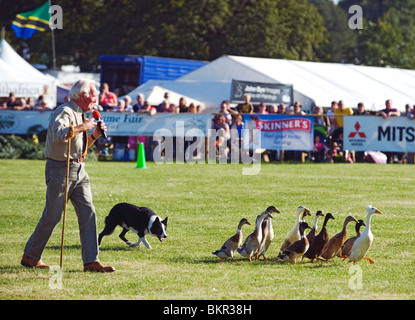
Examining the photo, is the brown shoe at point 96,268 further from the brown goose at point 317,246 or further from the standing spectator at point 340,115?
the standing spectator at point 340,115

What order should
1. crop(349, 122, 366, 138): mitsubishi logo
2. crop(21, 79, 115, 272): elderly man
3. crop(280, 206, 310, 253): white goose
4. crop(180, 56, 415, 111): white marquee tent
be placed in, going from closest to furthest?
crop(21, 79, 115, 272): elderly man, crop(280, 206, 310, 253): white goose, crop(349, 122, 366, 138): mitsubishi logo, crop(180, 56, 415, 111): white marquee tent

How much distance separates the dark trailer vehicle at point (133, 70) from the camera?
122 feet

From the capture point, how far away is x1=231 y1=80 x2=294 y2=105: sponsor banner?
1152 inches

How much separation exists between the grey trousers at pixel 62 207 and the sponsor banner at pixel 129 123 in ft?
54.0

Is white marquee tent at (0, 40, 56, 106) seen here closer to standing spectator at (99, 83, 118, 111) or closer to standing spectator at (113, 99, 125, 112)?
standing spectator at (99, 83, 118, 111)

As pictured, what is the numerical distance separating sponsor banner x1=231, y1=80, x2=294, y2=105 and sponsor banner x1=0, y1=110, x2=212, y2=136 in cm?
387

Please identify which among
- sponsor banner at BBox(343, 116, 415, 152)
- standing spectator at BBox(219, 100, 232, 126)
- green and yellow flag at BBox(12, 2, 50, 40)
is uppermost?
green and yellow flag at BBox(12, 2, 50, 40)

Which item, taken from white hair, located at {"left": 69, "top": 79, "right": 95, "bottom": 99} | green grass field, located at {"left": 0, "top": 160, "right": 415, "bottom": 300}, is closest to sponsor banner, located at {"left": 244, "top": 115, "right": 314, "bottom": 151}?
green grass field, located at {"left": 0, "top": 160, "right": 415, "bottom": 300}

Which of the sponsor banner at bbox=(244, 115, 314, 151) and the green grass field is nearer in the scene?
the green grass field

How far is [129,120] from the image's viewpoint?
26.2 m

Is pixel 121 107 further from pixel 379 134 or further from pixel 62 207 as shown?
pixel 62 207

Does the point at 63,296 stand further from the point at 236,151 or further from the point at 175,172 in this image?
the point at 236,151

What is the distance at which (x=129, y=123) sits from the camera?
86.0 ft

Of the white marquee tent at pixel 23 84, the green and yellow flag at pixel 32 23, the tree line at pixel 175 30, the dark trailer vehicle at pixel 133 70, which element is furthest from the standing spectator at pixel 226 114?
the tree line at pixel 175 30
